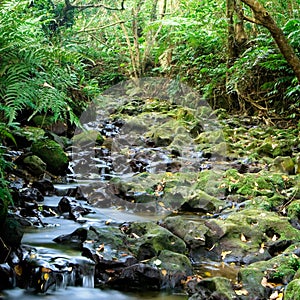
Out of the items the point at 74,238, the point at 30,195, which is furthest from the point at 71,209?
the point at 74,238

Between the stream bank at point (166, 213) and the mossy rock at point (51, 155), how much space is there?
0.03 meters

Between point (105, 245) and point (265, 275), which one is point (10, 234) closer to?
point (105, 245)

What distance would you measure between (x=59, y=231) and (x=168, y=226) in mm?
1061

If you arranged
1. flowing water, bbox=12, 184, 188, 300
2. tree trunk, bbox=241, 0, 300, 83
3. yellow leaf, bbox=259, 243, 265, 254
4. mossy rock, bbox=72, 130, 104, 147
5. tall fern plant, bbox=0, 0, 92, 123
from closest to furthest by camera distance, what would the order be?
tall fern plant, bbox=0, 0, 92, 123
flowing water, bbox=12, 184, 188, 300
yellow leaf, bbox=259, 243, 265, 254
tree trunk, bbox=241, 0, 300, 83
mossy rock, bbox=72, 130, 104, 147

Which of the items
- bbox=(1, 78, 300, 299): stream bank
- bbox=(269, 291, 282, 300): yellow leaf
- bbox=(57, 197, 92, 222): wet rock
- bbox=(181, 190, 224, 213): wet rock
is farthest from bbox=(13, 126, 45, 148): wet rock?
bbox=(269, 291, 282, 300): yellow leaf

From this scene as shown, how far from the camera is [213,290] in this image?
2.97m

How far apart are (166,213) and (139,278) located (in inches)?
77.1

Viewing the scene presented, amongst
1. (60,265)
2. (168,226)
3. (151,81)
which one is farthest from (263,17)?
(151,81)

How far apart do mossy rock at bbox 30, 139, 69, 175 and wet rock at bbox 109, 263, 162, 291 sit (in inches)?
126

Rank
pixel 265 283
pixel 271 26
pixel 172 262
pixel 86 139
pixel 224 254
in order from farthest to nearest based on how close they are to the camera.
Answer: pixel 86 139 → pixel 271 26 → pixel 224 254 → pixel 172 262 → pixel 265 283

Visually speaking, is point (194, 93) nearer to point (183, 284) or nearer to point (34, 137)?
point (34, 137)

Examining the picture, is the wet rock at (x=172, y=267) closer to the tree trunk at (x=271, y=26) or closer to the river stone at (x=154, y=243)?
the river stone at (x=154, y=243)

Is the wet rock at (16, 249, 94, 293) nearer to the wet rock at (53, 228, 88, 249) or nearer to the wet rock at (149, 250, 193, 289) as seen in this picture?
the wet rock at (53, 228, 88, 249)

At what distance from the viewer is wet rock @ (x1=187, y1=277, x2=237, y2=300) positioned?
9.50 ft
